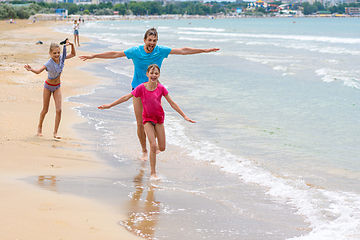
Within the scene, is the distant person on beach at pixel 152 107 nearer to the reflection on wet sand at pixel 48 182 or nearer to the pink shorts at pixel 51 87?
the reflection on wet sand at pixel 48 182

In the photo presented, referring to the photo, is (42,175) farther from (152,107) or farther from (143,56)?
(143,56)

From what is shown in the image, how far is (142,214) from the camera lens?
13.0 ft

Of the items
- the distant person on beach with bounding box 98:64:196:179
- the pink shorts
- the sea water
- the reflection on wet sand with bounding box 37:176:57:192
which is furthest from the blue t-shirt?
the reflection on wet sand with bounding box 37:176:57:192

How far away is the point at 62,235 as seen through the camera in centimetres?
325

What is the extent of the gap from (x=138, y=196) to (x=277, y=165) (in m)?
2.37

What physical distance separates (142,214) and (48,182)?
1.30m

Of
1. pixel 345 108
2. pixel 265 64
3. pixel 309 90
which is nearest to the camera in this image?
pixel 345 108

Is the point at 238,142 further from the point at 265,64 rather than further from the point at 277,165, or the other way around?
the point at 265,64

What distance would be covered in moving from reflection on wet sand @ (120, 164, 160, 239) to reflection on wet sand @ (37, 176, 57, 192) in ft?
2.94

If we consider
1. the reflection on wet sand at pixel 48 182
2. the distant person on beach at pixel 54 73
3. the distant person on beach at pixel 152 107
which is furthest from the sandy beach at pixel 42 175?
the distant person on beach at pixel 152 107

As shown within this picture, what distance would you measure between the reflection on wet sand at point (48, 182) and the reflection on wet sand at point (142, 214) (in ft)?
2.94

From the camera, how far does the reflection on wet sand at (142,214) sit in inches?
141

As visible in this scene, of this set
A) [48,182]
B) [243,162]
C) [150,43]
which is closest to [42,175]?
[48,182]

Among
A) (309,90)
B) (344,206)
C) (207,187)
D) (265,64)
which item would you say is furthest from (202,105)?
(265,64)
